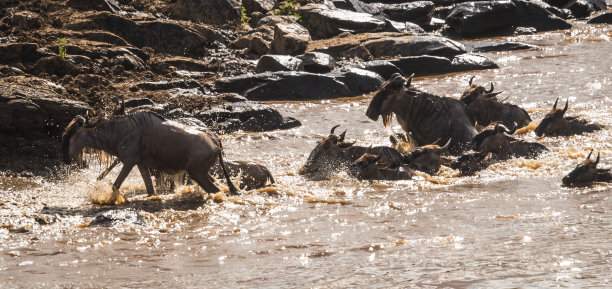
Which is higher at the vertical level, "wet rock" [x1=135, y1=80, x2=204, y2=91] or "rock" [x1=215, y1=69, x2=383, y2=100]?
"wet rock" [x1=135, y1=80, x2=204, y2=91]

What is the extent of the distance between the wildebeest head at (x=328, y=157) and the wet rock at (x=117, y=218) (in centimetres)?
342

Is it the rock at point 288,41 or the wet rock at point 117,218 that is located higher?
the rock at point 288,41

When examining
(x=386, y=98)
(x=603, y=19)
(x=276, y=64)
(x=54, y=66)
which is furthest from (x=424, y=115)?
(x=603, y=19)

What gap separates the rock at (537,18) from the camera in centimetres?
2792

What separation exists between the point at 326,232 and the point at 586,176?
3.75m

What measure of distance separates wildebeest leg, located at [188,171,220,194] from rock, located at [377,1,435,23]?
20.1 metres

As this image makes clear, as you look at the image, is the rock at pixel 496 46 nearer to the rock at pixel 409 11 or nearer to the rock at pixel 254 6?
the rock at pixel 409 11

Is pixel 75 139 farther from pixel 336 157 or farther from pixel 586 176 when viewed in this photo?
pixel 586 176

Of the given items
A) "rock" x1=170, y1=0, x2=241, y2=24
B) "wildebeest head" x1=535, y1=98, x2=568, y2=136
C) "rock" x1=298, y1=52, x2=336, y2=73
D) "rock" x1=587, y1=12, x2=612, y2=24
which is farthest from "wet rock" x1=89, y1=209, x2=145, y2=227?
"rock" x1=587, y1=12, x2=612, y2=24

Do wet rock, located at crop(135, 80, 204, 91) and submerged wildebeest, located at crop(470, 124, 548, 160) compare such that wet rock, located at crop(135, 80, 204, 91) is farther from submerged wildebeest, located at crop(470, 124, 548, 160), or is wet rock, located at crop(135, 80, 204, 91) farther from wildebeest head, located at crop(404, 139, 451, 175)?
submerged wildebeest, located at crop(470, 124, 548, 160)

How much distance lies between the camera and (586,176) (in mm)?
10164

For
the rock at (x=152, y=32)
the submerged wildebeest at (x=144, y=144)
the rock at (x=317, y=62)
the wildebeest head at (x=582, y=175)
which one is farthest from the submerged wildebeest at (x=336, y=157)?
the rock at (x=152, y=32)

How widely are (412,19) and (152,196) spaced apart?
2111 cm

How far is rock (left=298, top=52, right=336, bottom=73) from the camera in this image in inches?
750
